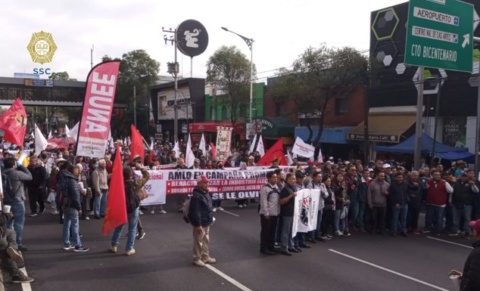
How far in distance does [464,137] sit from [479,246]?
20442 millimetres

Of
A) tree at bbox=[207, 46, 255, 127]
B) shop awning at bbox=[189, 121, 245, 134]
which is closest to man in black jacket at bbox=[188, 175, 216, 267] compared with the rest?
tree at bbox=[207, 46, 255, 127]

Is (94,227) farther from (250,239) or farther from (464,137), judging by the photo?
(464,137)

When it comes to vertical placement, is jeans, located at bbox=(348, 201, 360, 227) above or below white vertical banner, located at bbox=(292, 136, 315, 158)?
below

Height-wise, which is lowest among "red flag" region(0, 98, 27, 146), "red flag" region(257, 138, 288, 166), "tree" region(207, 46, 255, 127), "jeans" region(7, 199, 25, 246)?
"jeans" region(7, 199, 25, 246)

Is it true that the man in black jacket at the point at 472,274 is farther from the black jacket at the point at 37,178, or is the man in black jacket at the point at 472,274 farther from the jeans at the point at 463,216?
the black jacket at the point at 37,178

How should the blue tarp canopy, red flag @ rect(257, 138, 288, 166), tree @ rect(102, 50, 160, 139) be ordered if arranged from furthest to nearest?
tree @ rect(102, 50, 160, 139)
the blue tarp canopy
red flag @ rect(257, 138, 288, 166)

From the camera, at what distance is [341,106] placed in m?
30.5

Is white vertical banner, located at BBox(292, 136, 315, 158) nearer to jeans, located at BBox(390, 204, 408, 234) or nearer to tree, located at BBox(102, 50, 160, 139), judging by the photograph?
jeans, located at BBox(390, 204, 408, 234)

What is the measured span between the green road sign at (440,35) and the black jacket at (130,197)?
7.32 m

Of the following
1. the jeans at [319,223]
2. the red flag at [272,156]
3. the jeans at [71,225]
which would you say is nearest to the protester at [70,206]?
the jeans at [71,225]

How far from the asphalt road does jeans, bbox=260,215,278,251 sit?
9.7 inches

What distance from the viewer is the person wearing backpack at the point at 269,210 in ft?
29.7

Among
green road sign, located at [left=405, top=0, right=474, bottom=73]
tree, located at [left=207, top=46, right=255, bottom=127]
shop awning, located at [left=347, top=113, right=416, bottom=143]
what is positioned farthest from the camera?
tree, located at [left=207, top=46, right=255, bottom=127]

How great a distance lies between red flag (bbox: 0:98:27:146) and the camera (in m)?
14.9
